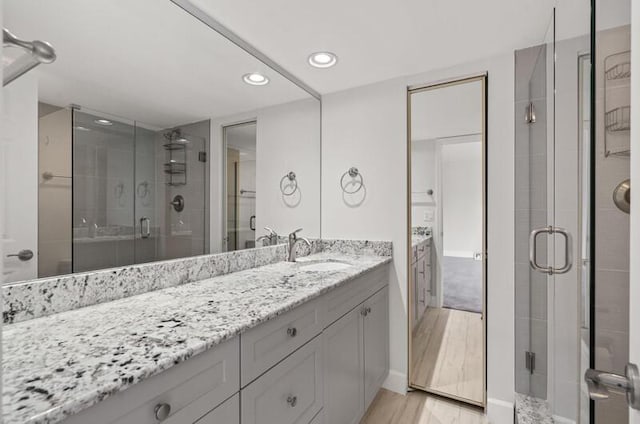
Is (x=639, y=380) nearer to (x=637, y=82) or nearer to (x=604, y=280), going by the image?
(x=604, y=280)

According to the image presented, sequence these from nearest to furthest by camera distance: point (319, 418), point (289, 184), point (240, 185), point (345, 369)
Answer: point (319, 418) < point (345, 369) < point (240, 185) < point (289, 184)

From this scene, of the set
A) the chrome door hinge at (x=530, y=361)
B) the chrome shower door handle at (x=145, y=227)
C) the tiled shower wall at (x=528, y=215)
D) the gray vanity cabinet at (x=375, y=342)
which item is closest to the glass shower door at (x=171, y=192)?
the chrome shower door handle at (x=145, y=227)

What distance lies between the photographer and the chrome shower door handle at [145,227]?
1.29 meters

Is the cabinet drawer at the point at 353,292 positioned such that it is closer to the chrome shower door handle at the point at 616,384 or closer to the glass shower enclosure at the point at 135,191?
the glass shower enclosure at the point at 135,191

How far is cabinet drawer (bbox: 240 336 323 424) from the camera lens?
0.98m

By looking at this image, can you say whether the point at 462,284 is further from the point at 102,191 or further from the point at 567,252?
the point at 102,191

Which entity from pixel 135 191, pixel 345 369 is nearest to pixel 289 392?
pixel 345 369

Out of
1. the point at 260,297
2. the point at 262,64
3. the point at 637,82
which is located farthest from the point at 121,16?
the point at 637,82

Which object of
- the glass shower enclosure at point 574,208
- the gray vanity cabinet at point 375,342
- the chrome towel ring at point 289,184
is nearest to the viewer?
the glass shower enclosure at point 574,208

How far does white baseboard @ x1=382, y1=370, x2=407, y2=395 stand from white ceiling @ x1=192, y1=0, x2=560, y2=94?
82.9 inches

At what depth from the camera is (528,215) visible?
1.78 meters

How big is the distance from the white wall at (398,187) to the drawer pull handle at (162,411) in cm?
172

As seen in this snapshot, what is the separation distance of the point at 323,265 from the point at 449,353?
45.1 inches

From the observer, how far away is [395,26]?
62.7 inches
